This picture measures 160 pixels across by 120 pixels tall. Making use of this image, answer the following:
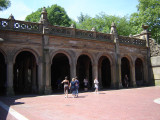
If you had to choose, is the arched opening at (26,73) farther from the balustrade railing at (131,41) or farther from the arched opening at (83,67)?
the balustrade railing at (131,41)

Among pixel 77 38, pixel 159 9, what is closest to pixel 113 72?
pixel 77 38

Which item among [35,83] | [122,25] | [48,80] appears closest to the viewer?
[48,80]

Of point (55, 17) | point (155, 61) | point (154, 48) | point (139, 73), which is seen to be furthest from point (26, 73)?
point (55, 17)

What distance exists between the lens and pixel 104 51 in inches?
819

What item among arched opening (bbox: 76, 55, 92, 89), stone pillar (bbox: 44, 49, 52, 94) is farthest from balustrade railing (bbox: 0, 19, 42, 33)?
arched opening (bbox: 76, 55, 92, 89)

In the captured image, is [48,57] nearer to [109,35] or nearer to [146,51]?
[109,35]

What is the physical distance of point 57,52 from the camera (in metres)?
17.3

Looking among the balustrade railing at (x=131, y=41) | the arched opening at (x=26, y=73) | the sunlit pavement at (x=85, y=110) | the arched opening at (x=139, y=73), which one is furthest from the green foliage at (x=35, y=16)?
the sunlit pavement at (x=85, y=110)

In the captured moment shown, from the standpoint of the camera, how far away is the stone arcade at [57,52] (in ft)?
50.1

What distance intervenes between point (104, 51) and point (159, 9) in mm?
17914

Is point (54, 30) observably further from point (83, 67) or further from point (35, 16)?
point (35, 16)

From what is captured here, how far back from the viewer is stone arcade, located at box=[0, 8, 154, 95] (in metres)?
15.3

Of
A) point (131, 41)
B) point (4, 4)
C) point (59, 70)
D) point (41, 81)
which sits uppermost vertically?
point (4, 4)

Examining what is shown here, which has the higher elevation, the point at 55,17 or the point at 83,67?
the point at 55,17
